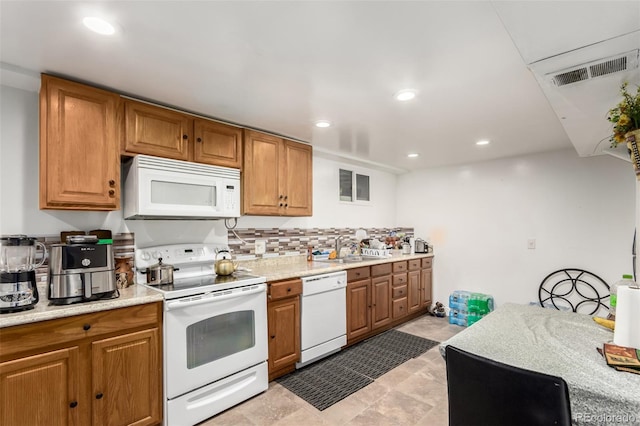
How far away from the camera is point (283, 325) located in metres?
2.66

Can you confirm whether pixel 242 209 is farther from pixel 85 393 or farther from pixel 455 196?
pixel 455 196

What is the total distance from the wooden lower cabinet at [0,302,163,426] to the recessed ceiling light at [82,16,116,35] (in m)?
1.43

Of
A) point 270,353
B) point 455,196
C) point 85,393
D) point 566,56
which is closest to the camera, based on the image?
point 566,56

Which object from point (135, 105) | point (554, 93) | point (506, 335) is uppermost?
point (135, 105)

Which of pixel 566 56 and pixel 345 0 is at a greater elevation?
pixel 345 0

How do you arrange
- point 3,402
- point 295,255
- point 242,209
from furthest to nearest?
point 295,255
point 242,209
point 3,402

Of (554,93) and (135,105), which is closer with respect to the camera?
(554,93)

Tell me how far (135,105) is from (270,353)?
2.12 metres

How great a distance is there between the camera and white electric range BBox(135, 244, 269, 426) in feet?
6.48

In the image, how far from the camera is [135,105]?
2.19 metres

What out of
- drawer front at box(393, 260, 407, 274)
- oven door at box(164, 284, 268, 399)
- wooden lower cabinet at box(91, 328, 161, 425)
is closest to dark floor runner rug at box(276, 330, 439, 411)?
oven door at box(164, 284, 268, 399)

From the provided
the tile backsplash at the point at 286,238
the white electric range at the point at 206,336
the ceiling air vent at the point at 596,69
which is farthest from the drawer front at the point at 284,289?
the ceiling air vent at the point at 596,69

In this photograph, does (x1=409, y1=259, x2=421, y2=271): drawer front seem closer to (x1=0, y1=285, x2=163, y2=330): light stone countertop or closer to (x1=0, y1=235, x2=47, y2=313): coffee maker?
(x1=0, y1=285, x2=163, y2=330): light stone countertop

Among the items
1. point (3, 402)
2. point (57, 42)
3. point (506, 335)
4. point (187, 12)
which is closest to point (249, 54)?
point (187, 12)
